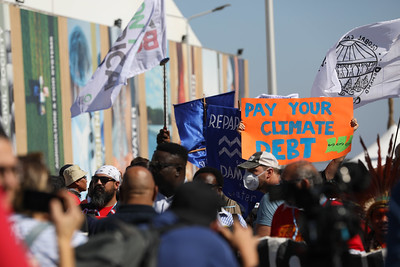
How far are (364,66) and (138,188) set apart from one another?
5.41 metres

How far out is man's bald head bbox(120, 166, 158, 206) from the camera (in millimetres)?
4629

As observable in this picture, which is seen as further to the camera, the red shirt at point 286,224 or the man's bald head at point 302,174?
the red shirt at point 286,224

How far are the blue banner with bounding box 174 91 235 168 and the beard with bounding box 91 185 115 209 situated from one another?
2194 millimetres

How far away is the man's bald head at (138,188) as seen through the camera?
15.2ft

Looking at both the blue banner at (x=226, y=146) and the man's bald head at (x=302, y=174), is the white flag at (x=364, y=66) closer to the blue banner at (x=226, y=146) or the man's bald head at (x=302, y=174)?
the blue banner at (x=226, y=146)

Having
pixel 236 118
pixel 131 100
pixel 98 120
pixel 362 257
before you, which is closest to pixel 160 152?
pixel 362 257

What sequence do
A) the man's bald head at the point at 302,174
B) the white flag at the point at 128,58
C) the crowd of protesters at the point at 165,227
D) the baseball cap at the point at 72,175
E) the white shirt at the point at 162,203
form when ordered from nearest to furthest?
the crowd of protesters at the point at 165,227 → the man's bald head at the point at 302,174 → the white shirt at the point at 162,203 → the baseball cap at the point at 72,175 → the white flag at the point at 128,58

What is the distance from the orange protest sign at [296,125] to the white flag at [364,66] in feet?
1.82

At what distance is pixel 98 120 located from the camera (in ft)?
73.3

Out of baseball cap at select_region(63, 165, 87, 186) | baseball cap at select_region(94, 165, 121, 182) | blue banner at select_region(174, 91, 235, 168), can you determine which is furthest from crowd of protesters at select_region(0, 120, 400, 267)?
blue banner at select_region(174, 91, 235, 168)

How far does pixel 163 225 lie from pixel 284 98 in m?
5.62

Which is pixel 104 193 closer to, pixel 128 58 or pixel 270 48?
pixel 128 58

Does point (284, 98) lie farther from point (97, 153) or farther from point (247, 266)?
point (97, 153)

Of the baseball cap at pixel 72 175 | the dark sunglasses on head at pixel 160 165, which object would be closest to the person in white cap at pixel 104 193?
the baseball cap at pixel 72 175
